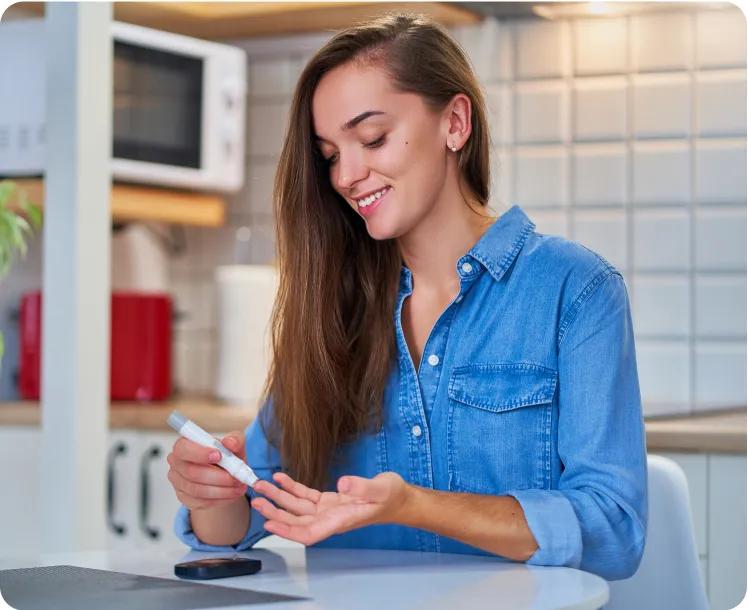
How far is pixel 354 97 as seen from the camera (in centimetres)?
160

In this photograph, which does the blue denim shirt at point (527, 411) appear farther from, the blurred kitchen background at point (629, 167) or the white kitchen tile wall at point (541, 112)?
the white kitchen tile wall at point (541, 112)

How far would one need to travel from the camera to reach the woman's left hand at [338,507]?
1.24 metres

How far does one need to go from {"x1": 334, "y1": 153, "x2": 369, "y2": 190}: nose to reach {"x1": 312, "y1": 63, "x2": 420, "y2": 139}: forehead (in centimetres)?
4

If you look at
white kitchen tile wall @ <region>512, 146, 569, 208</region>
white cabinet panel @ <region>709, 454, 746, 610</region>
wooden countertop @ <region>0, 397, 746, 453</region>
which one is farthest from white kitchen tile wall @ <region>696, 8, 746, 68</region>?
white cabinet panel @ <region>709, 454, 746, 610</region>

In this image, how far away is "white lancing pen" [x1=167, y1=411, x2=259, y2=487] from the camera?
1.44 meters

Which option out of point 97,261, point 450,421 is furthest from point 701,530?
point 97,261

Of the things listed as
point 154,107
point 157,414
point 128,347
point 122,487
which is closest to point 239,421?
point 157,414

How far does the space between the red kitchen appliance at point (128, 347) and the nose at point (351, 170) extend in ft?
5.02

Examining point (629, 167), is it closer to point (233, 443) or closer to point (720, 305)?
point (720, 305)

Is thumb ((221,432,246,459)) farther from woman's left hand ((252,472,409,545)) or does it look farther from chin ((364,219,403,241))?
chin ((364,219,403,241))

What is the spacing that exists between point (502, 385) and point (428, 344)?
0.13 meters

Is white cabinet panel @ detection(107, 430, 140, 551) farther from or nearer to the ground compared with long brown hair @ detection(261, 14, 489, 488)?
nearer to the ground

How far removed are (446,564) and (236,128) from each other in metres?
1.85

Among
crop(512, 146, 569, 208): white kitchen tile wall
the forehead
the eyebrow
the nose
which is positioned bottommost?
the nose
